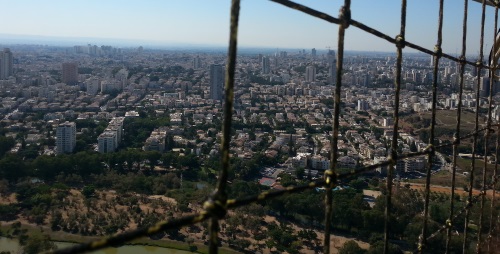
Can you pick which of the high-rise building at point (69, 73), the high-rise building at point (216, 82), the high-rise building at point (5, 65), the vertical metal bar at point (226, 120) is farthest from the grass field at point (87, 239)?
the high-rise building at point (5, 65)

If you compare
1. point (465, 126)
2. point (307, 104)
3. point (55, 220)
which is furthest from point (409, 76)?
point (55, 220)

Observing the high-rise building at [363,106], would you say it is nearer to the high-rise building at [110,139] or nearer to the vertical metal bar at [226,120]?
the high-rise building at [110,139]

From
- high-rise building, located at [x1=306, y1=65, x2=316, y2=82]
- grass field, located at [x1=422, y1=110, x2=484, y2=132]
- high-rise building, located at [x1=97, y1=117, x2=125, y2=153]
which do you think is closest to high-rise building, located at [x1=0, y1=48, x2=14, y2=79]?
high-rise building, located at [x1=97, y1=117, x2=125, y2=153]

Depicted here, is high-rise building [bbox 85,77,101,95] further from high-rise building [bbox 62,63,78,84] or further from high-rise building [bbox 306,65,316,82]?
high-rise building [bbox 306,65,316,82]

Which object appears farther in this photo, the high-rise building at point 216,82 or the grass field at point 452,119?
the high-rise building at point 216,82

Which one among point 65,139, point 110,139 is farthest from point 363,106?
point 65,139

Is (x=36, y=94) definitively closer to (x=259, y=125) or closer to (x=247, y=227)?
(x=259, y=125)
